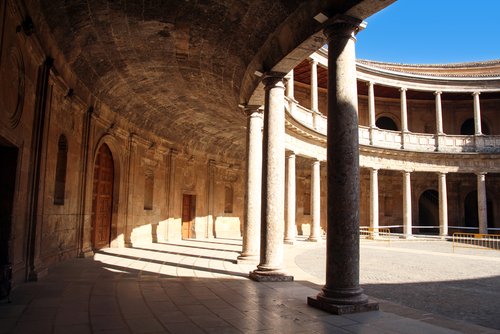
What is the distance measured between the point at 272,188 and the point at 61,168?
607cm

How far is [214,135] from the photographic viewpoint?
2119cm

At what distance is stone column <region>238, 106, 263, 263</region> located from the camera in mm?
10984

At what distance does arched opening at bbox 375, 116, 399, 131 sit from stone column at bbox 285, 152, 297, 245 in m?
13.9

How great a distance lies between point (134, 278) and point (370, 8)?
692 cm

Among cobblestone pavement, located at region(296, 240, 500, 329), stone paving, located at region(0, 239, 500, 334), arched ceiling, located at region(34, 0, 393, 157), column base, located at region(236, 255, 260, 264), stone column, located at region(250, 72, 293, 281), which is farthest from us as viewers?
column base, located at region(236, 255, 260, 264)

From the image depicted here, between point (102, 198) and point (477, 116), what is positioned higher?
point (477, 116)

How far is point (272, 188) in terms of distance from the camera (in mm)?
8688

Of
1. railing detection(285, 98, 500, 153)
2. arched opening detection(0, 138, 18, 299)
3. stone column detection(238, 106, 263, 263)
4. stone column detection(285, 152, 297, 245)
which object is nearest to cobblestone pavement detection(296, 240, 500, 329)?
stone column detection(238, 106, 263, 263)

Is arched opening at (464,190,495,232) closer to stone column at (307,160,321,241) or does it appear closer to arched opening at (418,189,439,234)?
arched opening at (418,189,439,234)

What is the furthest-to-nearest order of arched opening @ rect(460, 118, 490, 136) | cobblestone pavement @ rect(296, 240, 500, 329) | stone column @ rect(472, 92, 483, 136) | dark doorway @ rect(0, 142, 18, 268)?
arched opening @ rect(460, 118, 490, 136) → stone column @ rect(472, 92, 483, 136) → cobblestone pavement @ rect(296, 240, 500, 329) → dark doorway @ rect(0, 142, 18, 268)

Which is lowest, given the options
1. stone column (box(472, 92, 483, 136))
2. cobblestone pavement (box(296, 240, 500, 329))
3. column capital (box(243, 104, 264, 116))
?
cobblestone pavement (box(296, 240, 500, 329))

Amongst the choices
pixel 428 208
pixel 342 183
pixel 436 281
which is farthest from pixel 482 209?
pixel 342 183

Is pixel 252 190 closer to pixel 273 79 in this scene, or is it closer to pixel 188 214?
pixel 273 79

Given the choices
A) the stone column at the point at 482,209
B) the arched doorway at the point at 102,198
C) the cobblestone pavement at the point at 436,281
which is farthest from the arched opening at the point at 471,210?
the arched doorway at the point at 102,198
